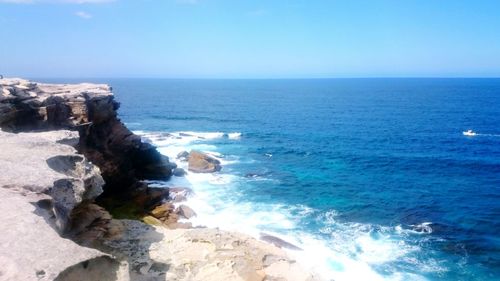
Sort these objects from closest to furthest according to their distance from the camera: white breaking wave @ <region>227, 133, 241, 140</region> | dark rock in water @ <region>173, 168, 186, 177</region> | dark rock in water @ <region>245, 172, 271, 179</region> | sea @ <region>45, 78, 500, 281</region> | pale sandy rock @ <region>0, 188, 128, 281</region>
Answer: pale sandy rock @ <region>0, 188, 128, 281</region> → sea @ <region>45, 78, 500, 281</region> → dark rock in water @ <region>173, 168, 186, 177</region> → dark rock in water @ <region>245, 172, 271, 179</region> → white breaking wave @ <region>227, 133, 241, 140</region>

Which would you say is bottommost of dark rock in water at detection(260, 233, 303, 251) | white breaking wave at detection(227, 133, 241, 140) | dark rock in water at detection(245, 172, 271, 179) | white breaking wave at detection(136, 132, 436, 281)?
white breaking wave at detection(136, 132, 436, 281)

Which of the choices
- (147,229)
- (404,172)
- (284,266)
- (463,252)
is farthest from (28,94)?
(404,172)

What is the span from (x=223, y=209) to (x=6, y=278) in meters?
30.0

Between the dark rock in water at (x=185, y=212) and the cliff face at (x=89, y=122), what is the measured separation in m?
5.69

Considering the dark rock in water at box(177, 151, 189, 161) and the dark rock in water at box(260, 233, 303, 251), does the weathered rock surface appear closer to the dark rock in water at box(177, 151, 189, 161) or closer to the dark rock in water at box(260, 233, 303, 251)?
the dark rock in water at box(260, 233, 303, 251)

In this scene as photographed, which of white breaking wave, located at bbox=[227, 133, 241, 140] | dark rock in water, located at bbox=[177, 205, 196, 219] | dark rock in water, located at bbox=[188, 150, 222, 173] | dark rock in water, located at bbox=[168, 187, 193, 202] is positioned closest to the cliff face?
dark rock in water, located at bbox=[168, 187, 193, 202]

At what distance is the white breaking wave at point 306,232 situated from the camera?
1097 inches

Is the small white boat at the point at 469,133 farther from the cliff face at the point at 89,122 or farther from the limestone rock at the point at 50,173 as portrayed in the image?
the limestone rock at the point at 50,173

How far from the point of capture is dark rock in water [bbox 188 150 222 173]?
162ft

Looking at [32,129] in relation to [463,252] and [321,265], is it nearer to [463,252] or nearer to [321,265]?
[321,265]

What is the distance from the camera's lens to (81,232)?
1823cm

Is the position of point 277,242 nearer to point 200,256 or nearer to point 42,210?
point 200,256

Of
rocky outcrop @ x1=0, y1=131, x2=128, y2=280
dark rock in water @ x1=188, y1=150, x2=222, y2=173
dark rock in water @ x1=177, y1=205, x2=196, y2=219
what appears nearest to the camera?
rocky outcrop @ x1=0, y1=131, x2=128, y2=280

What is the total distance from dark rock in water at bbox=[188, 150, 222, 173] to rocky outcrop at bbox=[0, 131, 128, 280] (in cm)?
3089
